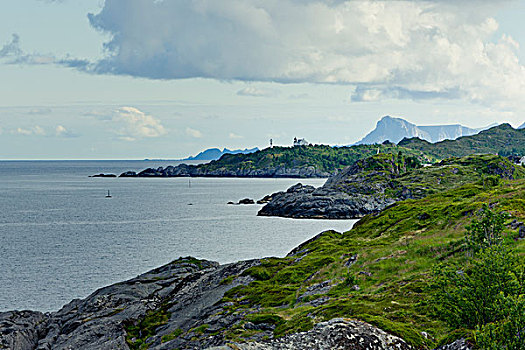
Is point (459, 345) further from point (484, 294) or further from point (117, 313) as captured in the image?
point (117, 313)

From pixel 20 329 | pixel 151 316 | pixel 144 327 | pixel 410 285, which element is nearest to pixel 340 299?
pixel 410 285

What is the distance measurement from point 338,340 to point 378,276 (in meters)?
22.4

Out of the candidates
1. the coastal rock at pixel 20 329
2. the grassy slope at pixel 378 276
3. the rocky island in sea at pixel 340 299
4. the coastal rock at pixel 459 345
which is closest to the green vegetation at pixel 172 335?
the rocky island in sea at pixel 340 299

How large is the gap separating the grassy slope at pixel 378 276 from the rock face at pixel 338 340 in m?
1.19

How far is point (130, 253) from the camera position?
114 metres

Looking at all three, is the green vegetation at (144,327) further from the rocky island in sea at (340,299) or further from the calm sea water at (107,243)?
the calm sea water at (107,243)

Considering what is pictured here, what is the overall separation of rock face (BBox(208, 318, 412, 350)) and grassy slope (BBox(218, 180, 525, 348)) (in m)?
1.19

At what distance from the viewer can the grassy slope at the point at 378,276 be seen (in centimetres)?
3269

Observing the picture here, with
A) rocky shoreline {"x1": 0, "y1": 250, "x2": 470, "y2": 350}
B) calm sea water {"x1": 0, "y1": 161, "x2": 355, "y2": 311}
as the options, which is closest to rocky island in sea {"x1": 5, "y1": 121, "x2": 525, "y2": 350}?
rocky shoreline {"x1": 0, "y1": 250, "x2": 470, "y2": 350}

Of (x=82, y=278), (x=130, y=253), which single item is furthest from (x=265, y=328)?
(x=130, y=253)

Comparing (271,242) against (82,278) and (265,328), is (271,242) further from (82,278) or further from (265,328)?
(265,328)

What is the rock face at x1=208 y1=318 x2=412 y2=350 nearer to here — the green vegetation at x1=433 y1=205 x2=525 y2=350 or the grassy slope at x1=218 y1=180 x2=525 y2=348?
the grassy slope at x1=218 y1=180 x2=525 y2=348

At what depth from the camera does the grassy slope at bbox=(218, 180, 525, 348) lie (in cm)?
3269

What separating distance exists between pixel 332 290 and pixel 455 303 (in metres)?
17.9
